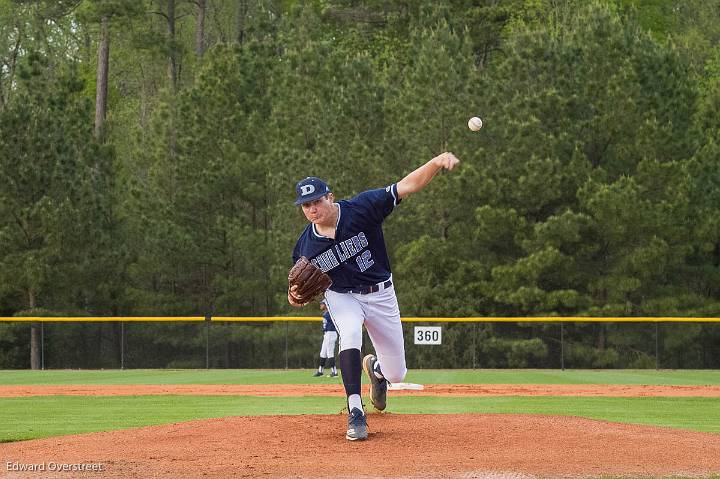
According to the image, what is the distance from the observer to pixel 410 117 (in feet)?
84.2

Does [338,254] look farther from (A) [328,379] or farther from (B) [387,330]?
(A) [328,379]

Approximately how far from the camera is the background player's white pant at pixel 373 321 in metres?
7.05

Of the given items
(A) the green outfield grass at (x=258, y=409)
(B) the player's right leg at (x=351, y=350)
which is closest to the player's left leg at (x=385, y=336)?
(B) the player's right leg at (x=351, y=350)

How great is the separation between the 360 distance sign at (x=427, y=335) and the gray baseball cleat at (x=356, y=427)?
15.3 metres

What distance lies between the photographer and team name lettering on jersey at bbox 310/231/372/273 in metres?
7.15

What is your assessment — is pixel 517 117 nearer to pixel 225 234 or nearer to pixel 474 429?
pixel 225 234

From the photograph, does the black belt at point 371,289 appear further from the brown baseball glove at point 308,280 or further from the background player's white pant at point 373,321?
the brown baseball glove at point 308,280

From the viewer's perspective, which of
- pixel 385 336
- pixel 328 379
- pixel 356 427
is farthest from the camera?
pixel 328 379

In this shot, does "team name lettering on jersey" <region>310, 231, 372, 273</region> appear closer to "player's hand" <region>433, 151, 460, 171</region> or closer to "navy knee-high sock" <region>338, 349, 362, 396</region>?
"navy knee-high sock" <region>338, 349, 362, 396</region>

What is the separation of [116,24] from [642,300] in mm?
20551

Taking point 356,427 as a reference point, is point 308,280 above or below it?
above

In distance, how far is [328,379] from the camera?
18.6 m

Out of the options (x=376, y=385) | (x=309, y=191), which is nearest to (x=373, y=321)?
(x=376, y=385)

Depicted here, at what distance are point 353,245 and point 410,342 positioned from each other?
1570 centimetres
